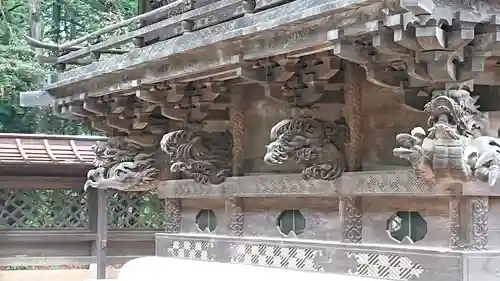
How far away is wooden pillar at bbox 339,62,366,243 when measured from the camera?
564 cm

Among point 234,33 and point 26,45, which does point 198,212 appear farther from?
point 26,45

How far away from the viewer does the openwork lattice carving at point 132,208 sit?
48.9ft

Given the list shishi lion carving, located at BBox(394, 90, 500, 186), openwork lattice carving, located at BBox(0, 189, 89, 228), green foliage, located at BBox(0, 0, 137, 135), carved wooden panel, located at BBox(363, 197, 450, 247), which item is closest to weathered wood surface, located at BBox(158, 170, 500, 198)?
carved wooden panel, located at BBox(363, 197, 450, 247)

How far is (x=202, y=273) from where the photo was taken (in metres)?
7.12

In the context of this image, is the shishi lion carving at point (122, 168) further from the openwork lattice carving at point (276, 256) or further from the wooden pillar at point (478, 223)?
the wooden pillar at point (478, 223)

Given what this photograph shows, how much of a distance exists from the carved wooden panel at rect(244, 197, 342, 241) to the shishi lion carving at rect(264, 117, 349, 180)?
29cm

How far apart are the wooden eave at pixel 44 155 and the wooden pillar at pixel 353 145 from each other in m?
8.11

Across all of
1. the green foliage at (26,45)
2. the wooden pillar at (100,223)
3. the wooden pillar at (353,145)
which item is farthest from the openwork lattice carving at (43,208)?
the wooden pillar at (353,145)

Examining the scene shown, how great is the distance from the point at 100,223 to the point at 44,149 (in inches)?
64.6

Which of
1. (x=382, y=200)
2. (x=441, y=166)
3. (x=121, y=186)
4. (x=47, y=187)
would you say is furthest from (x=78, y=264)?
(x=441, y=166)

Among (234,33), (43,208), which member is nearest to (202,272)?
(234,33)

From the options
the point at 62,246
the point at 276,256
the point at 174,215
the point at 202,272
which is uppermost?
the point at 174,215

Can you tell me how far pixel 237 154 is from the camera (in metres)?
7.02

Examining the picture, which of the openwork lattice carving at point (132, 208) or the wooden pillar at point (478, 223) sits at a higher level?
the wooden pillar at point (478, 223)
